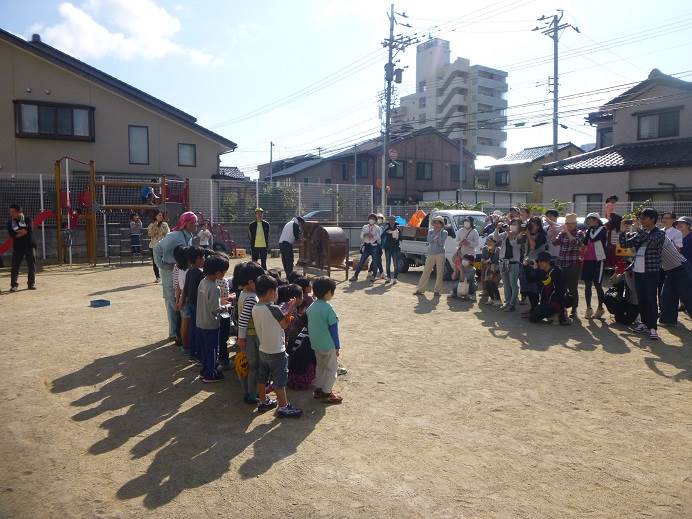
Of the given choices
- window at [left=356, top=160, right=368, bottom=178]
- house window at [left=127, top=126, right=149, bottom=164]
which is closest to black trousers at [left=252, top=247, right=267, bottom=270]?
house window at [left=127, top=126, right=149, bottom=164]

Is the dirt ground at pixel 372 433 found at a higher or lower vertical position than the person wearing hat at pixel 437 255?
lower

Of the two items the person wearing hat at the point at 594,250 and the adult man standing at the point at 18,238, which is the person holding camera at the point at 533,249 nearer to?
the person wearing hat at the point at 594,250

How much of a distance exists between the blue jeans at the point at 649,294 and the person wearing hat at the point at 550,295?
44.4 inches

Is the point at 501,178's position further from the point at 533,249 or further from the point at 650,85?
the point at 533,249

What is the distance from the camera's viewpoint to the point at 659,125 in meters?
22.7

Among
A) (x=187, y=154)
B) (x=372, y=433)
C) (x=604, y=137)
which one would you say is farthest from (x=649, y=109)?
(x=372, y=433)

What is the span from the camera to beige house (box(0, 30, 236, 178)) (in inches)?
798

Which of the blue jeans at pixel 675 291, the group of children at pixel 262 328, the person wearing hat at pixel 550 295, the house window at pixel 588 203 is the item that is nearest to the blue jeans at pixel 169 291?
the group of children at pixel 262 328

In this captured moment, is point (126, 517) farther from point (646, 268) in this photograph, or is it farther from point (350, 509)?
point (646, 268)

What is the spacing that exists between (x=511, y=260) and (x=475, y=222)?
462 cm

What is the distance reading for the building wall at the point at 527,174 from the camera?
40844 millimetres

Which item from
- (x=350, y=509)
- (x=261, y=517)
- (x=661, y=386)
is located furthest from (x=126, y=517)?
(x=661, y=386)

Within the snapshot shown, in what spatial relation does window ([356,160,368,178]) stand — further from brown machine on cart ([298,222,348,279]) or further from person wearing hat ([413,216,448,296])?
person wearing hat ([413,216,448,296])

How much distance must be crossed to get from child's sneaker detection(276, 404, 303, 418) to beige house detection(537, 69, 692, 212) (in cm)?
1972
